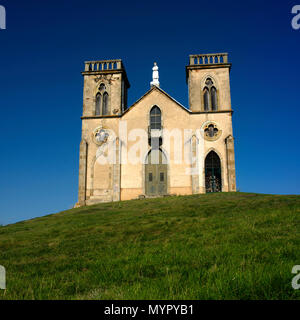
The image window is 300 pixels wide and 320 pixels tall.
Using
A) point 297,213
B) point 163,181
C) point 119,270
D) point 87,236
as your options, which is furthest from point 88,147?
point 119,270

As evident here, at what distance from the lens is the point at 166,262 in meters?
5.74

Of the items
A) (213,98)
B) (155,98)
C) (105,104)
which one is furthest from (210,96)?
(105,104)

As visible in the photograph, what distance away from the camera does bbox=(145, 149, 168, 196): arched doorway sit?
26156mm

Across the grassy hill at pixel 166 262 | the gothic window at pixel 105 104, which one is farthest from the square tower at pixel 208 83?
the grassy hill at pixel 166 262

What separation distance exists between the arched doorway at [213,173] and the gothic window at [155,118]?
5829mm

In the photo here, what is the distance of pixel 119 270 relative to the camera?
17.8 feet

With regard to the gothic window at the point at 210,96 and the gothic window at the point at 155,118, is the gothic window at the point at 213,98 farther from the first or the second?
the gothic window at the point at 155,118

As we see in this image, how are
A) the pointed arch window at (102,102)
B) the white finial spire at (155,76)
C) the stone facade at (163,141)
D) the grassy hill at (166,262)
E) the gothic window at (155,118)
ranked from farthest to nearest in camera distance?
the white finial spire at (155,76), the pointed arch window at (102,102), the gothic window at (155,118), the stone facade at (163,141), the grassy hill at (166,262)

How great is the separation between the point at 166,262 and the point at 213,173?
21367 millimetres

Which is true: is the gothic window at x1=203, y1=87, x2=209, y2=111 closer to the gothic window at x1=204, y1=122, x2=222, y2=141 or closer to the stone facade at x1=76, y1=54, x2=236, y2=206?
the stone facade at x1=76, y1=54, x2=236, y2=206

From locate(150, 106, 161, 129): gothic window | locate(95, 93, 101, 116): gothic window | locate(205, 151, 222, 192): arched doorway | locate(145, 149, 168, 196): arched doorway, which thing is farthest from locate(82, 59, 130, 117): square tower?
locate(205, 151, 222, 192): arched doorway

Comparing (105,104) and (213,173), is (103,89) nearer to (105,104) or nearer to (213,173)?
(105,104)

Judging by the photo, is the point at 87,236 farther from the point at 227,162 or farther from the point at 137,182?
the point at 227,162

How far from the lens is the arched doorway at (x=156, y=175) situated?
85.8 feet
